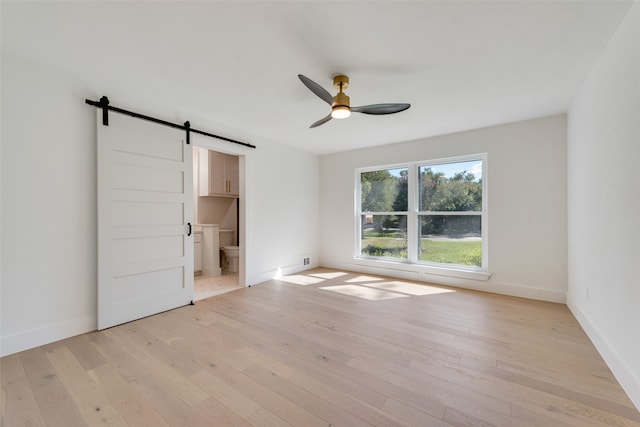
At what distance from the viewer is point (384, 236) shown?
500cm

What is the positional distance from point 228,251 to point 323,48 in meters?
4.15

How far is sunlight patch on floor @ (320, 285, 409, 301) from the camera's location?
11.8 feet

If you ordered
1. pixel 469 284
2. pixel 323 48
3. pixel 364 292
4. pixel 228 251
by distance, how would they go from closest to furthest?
pixel 323 48 → pixel 364 292 → pixel 469 284 → pixel 228 251

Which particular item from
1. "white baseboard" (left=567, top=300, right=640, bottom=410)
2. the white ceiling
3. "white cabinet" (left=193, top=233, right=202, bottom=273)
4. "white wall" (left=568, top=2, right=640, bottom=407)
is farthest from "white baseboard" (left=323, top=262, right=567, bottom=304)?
"white cabinet" (left=193, top=233, right=202, bottom=273)

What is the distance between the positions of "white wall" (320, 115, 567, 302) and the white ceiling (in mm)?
570

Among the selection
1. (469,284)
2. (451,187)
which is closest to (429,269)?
(469,284)

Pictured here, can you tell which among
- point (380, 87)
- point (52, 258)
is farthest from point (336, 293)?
point (52, 258)

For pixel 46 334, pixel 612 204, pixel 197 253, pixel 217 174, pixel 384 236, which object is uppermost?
pixel 217 174

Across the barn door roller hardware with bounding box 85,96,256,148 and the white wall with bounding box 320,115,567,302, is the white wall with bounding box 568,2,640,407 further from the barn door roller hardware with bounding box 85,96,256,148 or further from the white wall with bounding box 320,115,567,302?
the barn door roller hardware with bounding box 85,96,256,148

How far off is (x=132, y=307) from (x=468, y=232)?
461cm

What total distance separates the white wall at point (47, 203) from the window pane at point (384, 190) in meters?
3.72

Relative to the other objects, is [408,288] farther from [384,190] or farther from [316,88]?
[316,88]

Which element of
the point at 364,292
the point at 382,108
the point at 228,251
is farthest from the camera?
the point at 228,251

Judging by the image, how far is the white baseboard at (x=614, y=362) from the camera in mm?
1587
